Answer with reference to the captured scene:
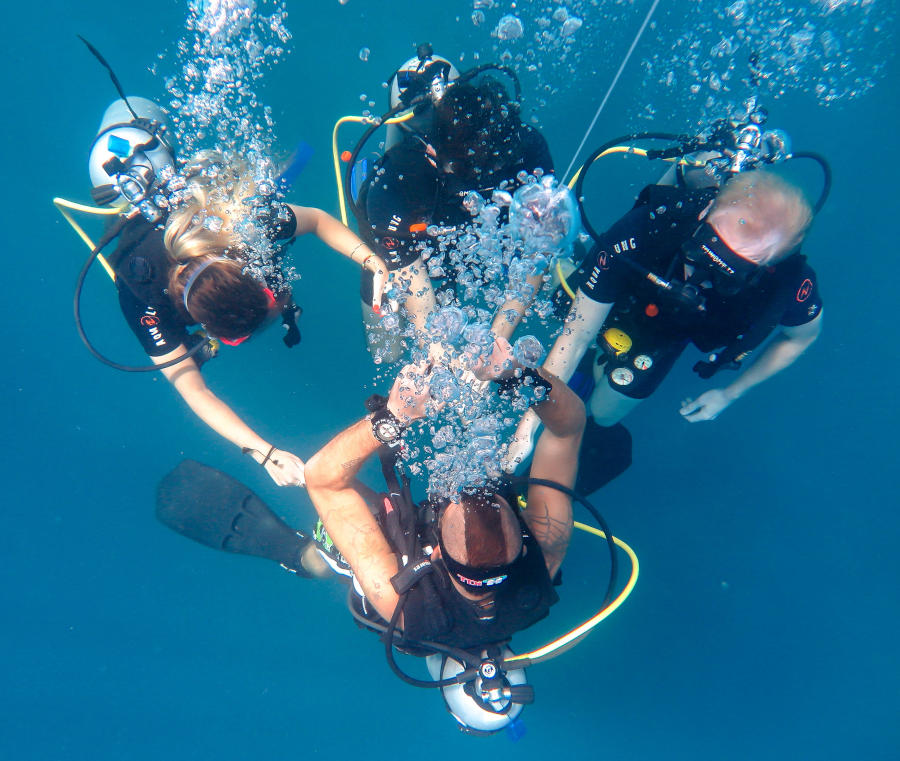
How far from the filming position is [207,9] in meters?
4.42

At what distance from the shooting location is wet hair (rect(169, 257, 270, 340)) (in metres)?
2.01

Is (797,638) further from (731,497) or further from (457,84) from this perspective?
(457,84)

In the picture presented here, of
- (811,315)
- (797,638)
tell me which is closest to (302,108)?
(811,315)

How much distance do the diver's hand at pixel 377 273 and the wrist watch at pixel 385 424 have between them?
4.79ft

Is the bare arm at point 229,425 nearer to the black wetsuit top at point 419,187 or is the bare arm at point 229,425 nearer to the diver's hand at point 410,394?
the diver's hand at point 410,394

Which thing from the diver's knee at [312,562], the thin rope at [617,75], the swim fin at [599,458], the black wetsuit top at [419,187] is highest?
the thin rope at [617,75]

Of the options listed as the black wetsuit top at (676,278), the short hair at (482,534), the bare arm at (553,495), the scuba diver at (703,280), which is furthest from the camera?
the black wetsuit top at (676,278)

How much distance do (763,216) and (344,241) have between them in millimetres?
2498

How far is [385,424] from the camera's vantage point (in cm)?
199

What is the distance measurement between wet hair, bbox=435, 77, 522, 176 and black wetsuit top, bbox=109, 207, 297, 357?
1.22 m

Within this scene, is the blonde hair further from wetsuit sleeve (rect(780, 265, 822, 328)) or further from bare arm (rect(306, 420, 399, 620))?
wetsuit sleeve (rect(780, 265, 822, 328))

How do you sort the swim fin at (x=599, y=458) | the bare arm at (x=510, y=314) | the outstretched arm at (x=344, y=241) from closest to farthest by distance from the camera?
the bare arm at (x=510, y=314) < the outstretched arm at (x=344, y=241) < the swim fin at (x=599, y=458)

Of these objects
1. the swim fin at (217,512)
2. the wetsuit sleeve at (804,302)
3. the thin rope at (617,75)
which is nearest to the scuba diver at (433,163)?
the wetsuit sleeve at (804,302)

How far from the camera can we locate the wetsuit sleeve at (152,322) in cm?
267
